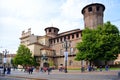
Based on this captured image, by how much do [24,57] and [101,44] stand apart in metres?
32.1

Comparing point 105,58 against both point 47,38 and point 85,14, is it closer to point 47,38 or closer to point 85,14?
point 85,14

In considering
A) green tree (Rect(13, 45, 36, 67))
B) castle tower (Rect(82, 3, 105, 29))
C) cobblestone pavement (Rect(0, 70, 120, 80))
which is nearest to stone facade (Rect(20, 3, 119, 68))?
castle tower (Rect(82, 3, 105, 29))

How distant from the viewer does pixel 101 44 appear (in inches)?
2012

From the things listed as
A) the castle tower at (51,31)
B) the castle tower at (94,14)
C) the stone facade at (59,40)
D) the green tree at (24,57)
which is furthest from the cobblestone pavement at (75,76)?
the castle tower at (51,31)

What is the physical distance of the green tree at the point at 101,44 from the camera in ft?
168

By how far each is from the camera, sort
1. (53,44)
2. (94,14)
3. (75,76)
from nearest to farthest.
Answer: (75,76) < (94,14) < (53,44)

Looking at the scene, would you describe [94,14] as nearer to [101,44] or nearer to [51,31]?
[101,44]

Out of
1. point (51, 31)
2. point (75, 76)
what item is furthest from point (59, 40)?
point (75, 76)

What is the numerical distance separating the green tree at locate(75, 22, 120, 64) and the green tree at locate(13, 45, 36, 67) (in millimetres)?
23636

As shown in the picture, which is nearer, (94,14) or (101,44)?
(101,44)

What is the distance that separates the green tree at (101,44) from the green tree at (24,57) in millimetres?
23636

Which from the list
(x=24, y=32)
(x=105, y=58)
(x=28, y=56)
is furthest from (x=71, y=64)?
(x=24, y=32)

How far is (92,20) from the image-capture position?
68.1m

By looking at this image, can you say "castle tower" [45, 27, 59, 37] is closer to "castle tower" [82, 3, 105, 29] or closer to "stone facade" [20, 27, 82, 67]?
"stone facade" [20, 27, 82, 67]
